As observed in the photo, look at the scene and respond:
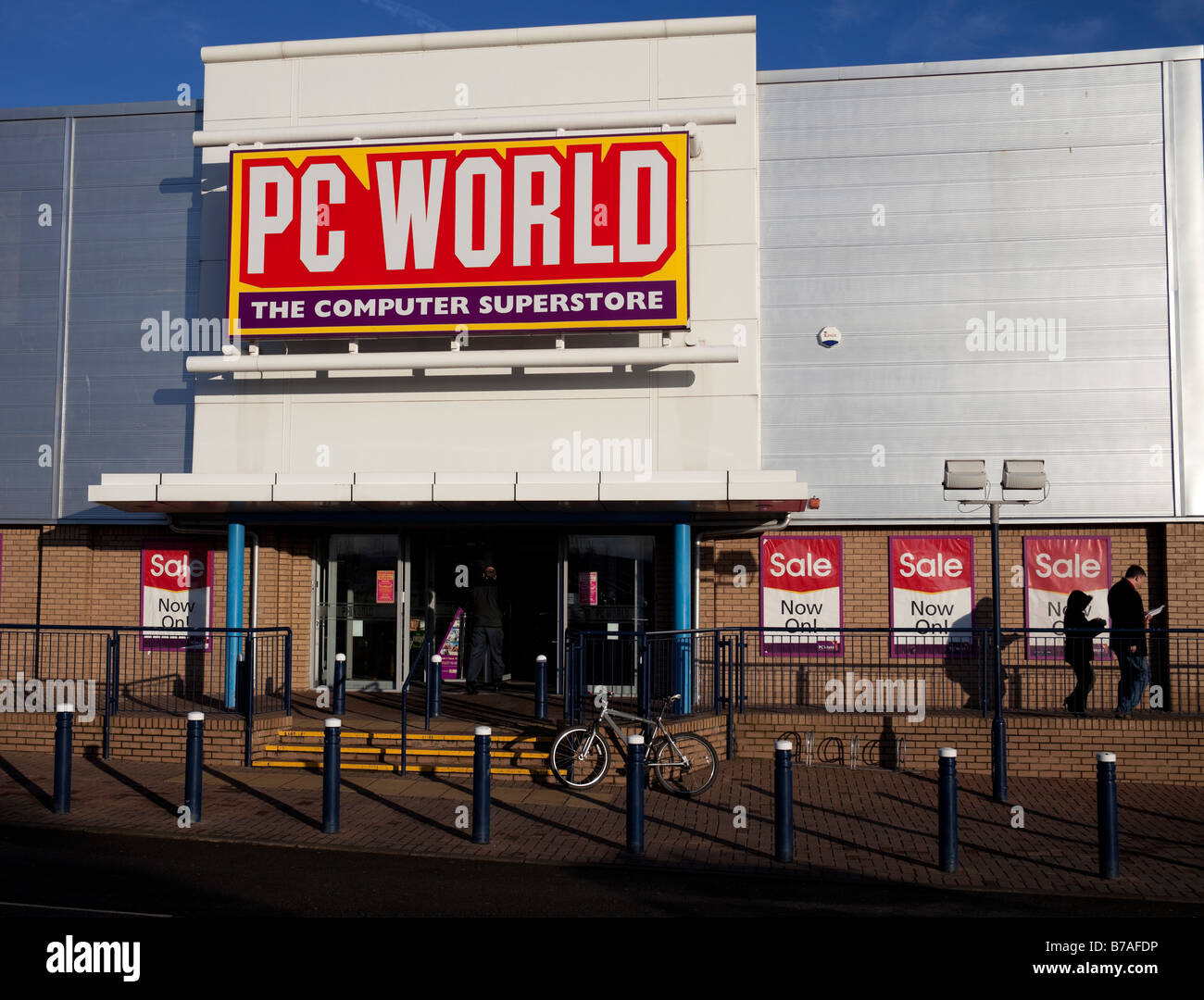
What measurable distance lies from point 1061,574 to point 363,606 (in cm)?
985

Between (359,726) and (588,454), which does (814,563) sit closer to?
(588,454)

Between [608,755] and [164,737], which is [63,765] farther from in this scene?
[608,755]

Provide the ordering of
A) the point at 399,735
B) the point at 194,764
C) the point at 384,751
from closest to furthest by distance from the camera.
→ the point at 194,764 → the point at 384,751 → the point at 399,735

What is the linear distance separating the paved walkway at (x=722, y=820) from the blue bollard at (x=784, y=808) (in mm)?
140

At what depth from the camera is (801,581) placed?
15.4 m

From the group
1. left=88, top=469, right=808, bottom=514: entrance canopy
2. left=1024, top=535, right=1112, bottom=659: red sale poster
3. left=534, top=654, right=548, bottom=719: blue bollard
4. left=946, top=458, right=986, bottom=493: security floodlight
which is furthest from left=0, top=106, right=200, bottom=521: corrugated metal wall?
left=1024, top=535, right=1112, bottom=659: red sale poster

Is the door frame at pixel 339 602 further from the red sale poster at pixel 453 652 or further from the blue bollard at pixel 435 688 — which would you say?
the blue bollard at pixel 435 688

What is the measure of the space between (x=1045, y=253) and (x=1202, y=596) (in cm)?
495

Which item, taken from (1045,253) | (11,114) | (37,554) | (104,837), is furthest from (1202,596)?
(11,114)

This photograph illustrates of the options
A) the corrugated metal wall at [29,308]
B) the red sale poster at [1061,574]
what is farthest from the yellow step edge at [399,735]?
the red sale poster at [1061,574]

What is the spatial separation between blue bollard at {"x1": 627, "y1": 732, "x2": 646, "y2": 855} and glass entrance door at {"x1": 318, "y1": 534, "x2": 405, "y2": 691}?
312 inches

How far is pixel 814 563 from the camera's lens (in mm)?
15438

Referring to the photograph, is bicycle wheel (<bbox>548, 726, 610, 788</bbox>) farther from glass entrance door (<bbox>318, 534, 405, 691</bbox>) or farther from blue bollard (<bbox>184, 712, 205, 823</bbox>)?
glass entrance door (<bbox>318, 534, 405, 691</bbox>)

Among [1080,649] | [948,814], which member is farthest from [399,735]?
[1080,649]
